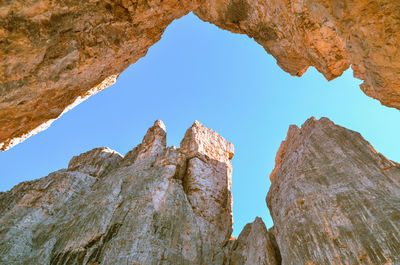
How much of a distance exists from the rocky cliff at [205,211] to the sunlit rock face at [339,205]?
0.15 ft

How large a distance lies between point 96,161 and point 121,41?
2218 centimetres

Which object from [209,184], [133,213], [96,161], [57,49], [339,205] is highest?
[96,161]

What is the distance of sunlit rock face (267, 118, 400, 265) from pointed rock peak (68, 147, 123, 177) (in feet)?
74.4

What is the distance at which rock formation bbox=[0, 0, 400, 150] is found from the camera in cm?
730

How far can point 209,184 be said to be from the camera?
23297mm

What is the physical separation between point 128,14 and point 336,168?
15533 mm

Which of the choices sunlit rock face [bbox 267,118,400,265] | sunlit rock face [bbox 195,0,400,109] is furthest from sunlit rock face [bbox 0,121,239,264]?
sunlit rock face [bbox 195,0,400,109]

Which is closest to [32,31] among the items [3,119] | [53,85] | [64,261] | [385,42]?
[53,85]

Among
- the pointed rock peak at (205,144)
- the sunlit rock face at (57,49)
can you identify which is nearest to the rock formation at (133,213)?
the pointed rock peak at (205,144)

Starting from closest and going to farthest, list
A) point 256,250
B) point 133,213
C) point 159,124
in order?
point 256,250 → point 133,213 → point 159,124

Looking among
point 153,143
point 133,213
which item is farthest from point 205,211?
point 153,143

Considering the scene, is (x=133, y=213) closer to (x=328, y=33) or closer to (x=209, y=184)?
(x=209, y=184)

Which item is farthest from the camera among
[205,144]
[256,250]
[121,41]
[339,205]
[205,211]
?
[205,144]

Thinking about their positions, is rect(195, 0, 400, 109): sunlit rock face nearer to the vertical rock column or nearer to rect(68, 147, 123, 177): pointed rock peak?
the vertical rock column
